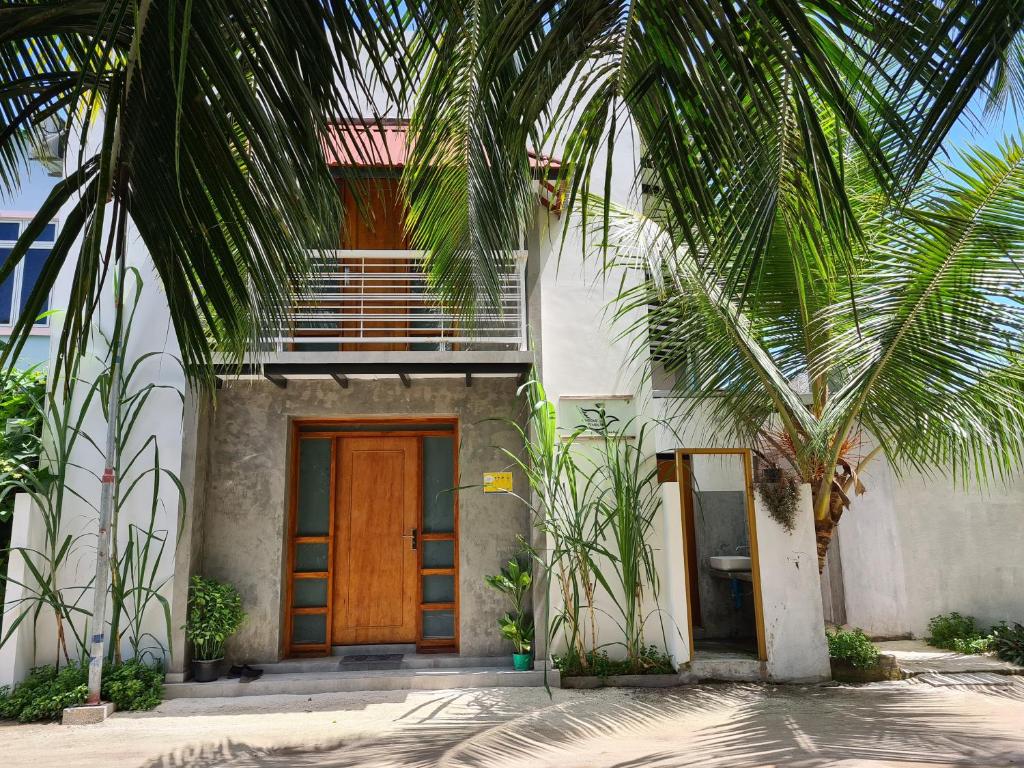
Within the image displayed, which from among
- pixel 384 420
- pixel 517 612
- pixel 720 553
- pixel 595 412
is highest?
pixel 384 420

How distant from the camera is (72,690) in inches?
229

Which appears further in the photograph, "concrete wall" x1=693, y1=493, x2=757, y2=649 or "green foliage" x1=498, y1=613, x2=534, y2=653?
"concrete wall" x1=693, y1=493, x2=757, y2=649

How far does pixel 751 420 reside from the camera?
6.49m

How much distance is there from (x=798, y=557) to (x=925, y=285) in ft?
8.31

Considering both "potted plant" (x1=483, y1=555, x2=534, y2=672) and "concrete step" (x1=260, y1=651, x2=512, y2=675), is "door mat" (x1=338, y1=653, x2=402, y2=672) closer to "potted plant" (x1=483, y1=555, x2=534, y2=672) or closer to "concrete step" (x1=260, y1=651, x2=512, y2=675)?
"concrete step" (x1=260, y1=651, x2=512, y2=675)

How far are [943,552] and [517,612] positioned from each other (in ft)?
15.4

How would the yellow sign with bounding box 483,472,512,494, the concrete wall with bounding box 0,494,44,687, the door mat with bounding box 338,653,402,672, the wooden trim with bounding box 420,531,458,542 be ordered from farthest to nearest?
the wooden trim with bounding box 420,531,458,542, the yellow sign with bounding box 483,472,512,494, the door mat with bounding box 338,653,402,672, the concrete wall with bounding box 0,494,44,687

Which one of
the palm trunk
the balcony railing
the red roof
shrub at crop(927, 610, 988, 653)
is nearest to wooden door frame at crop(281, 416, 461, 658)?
the balcony railing

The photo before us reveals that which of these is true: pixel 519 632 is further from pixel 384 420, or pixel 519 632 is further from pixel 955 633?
pixel 955 633

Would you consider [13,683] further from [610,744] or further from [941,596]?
[941,596]

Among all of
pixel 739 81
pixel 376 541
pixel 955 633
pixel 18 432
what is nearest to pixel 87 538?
pixel 18 432

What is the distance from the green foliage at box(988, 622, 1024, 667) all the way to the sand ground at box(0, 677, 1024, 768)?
56 cm

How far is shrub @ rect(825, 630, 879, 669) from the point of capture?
642 cm

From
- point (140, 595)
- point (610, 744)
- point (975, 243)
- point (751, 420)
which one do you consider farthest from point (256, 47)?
point (140, 595)
